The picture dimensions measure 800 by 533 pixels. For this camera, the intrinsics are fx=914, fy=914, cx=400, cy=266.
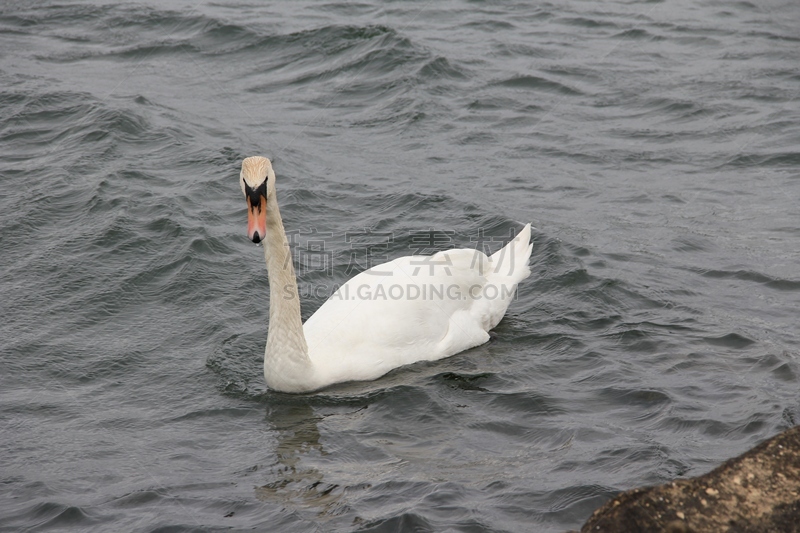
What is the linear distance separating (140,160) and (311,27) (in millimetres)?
5968

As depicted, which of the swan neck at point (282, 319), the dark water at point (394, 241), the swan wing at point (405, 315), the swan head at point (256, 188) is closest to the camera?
the dark water at point (394, 241)

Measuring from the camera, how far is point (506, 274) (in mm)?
9656

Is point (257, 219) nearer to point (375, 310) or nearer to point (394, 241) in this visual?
point (375, 310)

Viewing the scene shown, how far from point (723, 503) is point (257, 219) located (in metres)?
3.98

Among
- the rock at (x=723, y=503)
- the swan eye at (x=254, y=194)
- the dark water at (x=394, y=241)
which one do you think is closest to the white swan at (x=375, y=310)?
the swan eye at (x=254, y=194)

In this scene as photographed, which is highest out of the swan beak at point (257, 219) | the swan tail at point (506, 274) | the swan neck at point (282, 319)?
the swan beak at point (257, 219)

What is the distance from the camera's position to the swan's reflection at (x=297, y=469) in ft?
20.8

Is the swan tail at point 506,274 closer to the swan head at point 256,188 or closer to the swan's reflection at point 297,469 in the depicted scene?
the swan's reflection at point 297,469

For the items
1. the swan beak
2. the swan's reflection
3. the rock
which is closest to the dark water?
the swan's reflection

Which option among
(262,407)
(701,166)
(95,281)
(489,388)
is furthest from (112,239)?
(701,166)

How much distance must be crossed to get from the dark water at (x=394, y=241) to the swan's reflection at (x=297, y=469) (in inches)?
1.1

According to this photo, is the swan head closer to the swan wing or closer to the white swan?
the white swan

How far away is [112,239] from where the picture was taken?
1088cm

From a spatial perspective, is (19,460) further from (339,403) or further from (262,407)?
(339,403)
